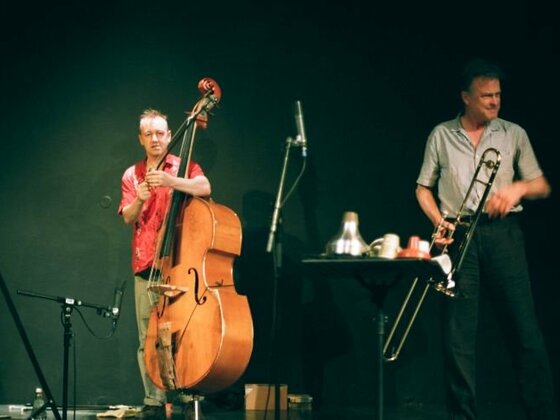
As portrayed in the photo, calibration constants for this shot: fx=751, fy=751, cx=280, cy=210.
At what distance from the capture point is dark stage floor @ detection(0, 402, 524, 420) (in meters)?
4.40

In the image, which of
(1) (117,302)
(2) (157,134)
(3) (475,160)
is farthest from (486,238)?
(1) (117,302)

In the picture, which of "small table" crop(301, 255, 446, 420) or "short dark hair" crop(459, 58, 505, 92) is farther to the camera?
"short dark hair" crop(459, 58, 505, 92)

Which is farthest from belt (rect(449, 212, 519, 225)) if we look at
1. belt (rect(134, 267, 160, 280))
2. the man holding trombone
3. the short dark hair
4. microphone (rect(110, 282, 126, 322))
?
microphone (rect(110, 282, 126, 322))

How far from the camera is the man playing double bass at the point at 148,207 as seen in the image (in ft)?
14.4

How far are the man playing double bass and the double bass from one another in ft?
0.79

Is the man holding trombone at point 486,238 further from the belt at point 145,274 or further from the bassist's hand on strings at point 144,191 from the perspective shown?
the belt at point 145,274

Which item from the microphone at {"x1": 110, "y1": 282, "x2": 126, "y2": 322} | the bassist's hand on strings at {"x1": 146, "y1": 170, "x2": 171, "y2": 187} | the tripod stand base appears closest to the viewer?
the tripod stand base

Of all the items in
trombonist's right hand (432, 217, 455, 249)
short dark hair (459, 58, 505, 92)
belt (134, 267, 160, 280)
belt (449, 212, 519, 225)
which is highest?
short dark hair (459, 58, 505, 92)

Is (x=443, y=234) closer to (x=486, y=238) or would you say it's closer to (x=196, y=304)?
(x=486, y=238)

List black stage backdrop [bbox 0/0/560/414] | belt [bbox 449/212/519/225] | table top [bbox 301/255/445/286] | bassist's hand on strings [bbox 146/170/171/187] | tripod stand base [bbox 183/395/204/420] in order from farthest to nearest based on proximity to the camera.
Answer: black stage backdrop [bbox 0/0/560/414]
bassist's hand on strings [bbox 146/170/171/187]
tripod stand base [bbox 183/395/204/420]
belt [bbox 449/212/519/225]
table top [bbox 301/255/445/286]

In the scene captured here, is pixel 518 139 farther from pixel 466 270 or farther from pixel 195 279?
pixel 195 279

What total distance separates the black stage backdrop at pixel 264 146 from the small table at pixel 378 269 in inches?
79.0

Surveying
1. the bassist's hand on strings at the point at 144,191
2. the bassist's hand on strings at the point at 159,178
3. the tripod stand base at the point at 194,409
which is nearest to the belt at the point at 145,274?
the bassist's hand on strings at the point at 144,191

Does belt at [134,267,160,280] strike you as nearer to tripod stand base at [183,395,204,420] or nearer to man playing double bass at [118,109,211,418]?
man playing double bass at [118,109,211,418]
